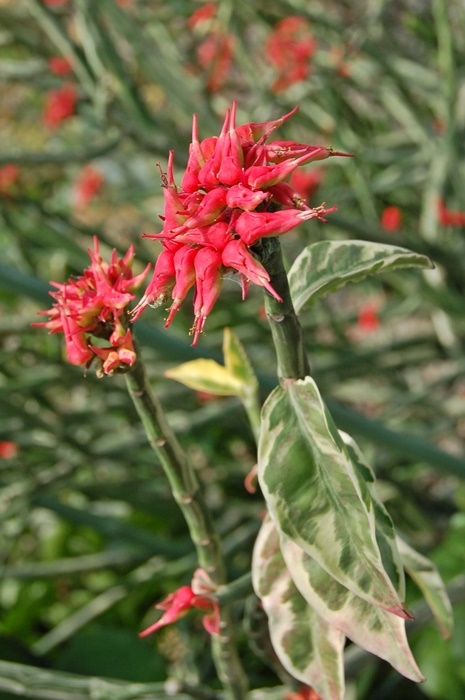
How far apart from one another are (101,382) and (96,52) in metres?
0.74

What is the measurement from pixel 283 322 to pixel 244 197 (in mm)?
98

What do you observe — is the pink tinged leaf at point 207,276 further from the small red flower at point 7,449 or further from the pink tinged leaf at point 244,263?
the small red flower at point 7,449

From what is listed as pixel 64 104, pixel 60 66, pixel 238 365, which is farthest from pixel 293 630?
pixel 60 66

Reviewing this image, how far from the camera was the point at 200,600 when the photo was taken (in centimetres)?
63

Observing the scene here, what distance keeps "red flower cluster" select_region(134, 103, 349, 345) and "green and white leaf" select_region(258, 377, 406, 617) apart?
97 mm

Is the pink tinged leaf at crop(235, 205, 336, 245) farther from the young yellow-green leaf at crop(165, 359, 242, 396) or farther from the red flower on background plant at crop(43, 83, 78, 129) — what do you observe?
the red flower on background plant at crop(43, 83, 78, 129)

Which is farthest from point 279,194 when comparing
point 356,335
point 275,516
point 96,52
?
point 356,335

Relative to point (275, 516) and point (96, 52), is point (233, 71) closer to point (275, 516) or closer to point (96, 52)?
point (96, 52)

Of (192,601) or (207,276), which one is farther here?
(192,601)

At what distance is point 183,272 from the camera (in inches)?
16.9

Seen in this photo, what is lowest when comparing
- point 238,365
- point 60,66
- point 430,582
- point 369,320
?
point 430,582

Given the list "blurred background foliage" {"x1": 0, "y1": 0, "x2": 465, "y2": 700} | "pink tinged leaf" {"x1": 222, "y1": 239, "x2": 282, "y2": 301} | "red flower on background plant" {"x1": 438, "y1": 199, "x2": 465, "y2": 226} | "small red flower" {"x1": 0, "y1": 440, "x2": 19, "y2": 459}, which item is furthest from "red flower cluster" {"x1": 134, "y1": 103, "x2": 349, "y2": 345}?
"red flower on background plant" {"x1": 438, "y1": 199, "x2": 465, "y2": 226}

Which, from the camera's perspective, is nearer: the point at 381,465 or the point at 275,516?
the point at 275,516

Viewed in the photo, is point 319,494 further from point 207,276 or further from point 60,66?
point 60,66
